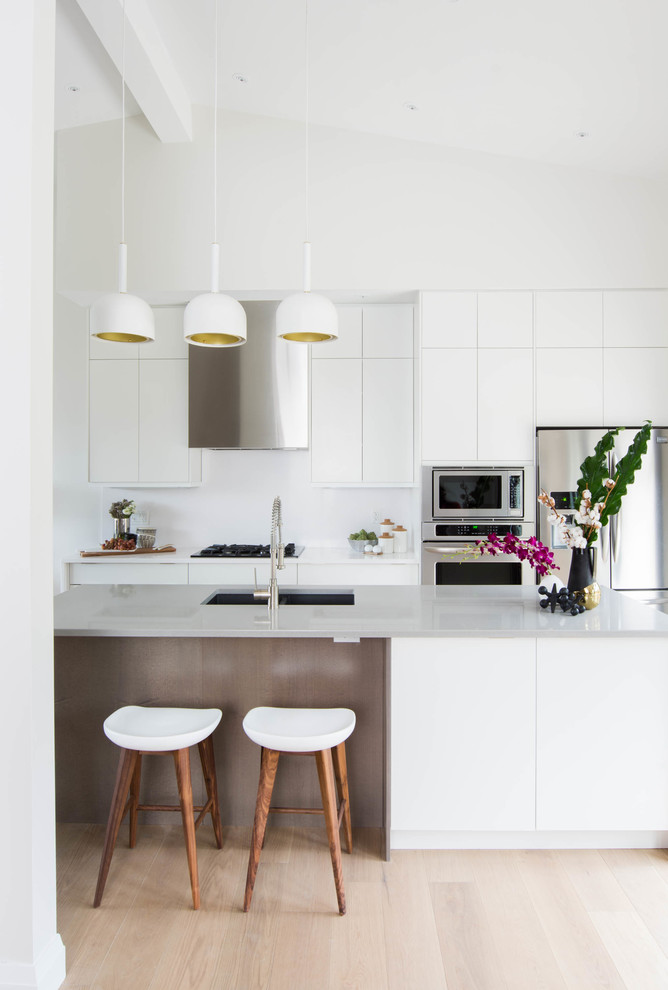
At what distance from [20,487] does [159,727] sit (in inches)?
37.0

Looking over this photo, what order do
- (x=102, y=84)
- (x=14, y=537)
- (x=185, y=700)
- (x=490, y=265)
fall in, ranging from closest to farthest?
(x=14, y=537)
(x=185, y=700)
(x=102, y=84)
(x=490, y=265)

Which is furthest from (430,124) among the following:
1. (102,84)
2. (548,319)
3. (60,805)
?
(60,805)

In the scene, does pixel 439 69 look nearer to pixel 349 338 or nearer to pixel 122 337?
pixel 349 338

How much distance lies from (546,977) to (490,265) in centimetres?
353

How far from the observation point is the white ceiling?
291 cm

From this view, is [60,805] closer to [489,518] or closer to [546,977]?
[546,977]

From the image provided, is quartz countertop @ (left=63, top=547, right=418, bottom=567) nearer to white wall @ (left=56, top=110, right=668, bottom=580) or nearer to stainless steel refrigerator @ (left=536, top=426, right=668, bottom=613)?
stainless steel refrigerator @ (left=536, top=426, right=668, bottom=613)

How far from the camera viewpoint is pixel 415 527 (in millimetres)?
4527

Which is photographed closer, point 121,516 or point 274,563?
point 274,563

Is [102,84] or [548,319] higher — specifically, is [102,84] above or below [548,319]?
above

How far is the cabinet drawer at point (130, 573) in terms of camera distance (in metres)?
4.29

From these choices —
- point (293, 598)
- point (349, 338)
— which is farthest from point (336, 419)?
point (293, 598)

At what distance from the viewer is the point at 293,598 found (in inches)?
120

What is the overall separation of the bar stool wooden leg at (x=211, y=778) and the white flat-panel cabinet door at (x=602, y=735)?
3.76 feet
